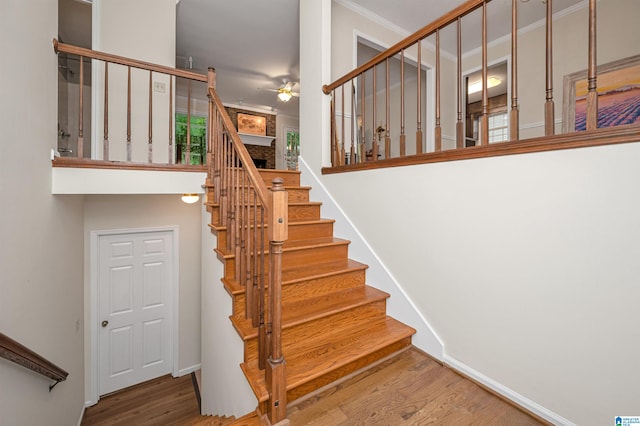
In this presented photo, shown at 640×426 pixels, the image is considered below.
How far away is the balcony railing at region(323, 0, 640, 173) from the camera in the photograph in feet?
4.31

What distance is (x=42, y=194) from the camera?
6.13ft

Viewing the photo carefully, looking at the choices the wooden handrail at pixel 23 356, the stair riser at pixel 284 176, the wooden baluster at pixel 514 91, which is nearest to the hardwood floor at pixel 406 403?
the wooden handrail at pixel 23 356

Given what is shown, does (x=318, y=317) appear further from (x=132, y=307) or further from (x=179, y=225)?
(x=132, y=307)

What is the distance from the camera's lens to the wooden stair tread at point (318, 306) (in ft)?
5.60

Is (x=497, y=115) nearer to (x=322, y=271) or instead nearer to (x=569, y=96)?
(x=569, y=96)

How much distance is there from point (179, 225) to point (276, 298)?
2.82m

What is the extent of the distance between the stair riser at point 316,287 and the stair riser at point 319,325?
22cm

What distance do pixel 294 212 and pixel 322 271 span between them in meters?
0.79

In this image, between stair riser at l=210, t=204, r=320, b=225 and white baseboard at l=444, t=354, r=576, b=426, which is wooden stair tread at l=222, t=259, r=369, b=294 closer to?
stair riser at l=210, t=204, r=320, b=225

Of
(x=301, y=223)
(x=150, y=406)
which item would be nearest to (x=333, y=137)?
(x=301, y=223)

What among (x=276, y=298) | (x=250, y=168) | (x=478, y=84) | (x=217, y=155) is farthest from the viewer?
(x=478, y=84)

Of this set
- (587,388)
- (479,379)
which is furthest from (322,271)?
(587,388)

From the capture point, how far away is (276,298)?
1.33 meters

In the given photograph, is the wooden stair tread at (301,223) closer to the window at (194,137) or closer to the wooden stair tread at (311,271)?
the wooden stair tread at (311,271)
